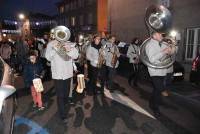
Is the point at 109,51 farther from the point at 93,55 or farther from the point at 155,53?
the point at 155,53

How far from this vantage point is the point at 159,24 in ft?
22.7

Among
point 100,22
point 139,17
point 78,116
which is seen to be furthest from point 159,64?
point 100,22

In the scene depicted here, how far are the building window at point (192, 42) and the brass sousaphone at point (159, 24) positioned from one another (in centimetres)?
708

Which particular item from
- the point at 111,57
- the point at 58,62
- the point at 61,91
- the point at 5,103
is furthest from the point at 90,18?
the point at 5,103

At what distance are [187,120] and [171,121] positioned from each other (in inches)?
14.9

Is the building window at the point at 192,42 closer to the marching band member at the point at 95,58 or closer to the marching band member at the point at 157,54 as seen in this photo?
the marching band member at the point at 95,58

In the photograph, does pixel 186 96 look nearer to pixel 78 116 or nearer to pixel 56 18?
pixel 78 116

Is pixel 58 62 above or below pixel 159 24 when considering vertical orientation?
below

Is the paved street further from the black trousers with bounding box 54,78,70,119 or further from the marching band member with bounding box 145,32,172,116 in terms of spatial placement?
the marching band member with bounding box 145,32,172,116

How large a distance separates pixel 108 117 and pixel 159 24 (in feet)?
8.24

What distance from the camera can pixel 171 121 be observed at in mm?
6180

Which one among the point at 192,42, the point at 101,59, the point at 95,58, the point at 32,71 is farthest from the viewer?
the point at 192,42

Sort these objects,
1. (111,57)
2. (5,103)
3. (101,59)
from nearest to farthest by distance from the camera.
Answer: (5,103), (101,59), (111,57)

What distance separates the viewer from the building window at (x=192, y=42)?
13.7 meters
